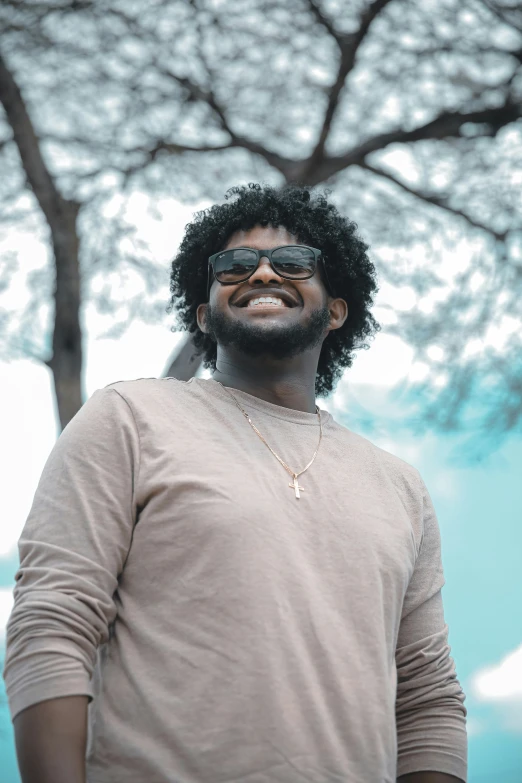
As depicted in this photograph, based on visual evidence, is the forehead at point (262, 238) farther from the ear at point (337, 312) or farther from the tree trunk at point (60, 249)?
the tree trunk at point (60, 249)

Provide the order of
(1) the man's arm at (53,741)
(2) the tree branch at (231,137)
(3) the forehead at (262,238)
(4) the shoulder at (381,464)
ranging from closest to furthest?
(1) the man's arm at (53,741), (4) the shoulder at (381,464), (3) the forehead at (262,238), (2) the tree branch at (231,137)

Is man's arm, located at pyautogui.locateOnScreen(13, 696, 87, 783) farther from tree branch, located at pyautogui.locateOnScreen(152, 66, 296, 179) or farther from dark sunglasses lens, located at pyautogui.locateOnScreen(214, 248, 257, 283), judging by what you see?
tree branch, located at pyautogui.locateOnScreen(152, 66, 296, 179)

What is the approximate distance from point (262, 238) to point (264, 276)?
218 mm

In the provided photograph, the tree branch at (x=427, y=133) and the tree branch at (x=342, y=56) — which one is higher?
the tree branch at (x=342, y=56)

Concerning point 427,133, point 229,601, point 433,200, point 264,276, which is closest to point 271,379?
point 264,276

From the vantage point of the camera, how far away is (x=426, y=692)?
179 cm

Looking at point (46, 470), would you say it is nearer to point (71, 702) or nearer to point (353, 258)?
point (71, 702)

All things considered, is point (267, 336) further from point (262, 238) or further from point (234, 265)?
point (262, 238)

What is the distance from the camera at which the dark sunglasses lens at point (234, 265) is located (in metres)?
2.04

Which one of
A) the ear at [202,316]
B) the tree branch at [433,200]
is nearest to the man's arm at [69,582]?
the ear at [202,316]

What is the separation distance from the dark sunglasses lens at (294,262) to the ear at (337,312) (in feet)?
0.64

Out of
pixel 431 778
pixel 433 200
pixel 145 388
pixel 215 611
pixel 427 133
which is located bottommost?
pixel 431 778

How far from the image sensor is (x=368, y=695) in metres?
1.49

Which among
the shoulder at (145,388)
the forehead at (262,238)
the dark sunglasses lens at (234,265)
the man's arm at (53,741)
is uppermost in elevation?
the forehead at (262,238)
